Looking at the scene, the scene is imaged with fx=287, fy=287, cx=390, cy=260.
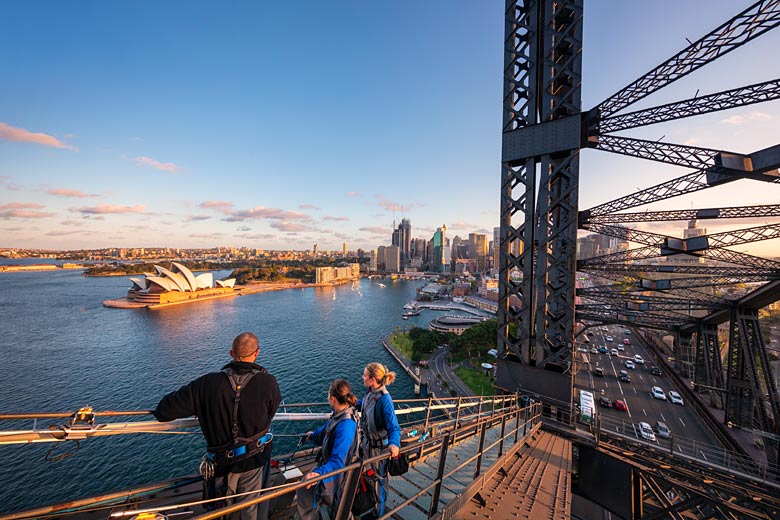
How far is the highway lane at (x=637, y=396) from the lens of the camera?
15.3 meters

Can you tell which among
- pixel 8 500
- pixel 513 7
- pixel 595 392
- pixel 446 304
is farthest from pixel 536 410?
pixel 446 304

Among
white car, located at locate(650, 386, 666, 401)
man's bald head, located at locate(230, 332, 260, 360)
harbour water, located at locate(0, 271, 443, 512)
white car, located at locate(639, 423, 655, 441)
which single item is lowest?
harbour water, located at locate(0, 271, 443, 512)

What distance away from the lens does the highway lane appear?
1533cm

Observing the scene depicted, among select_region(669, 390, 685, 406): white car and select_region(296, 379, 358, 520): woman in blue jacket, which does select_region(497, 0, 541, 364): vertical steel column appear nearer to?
select_region(296, 379, 358, 520): woman in blue jacket

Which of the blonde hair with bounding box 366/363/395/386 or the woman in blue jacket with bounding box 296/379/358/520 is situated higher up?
the blonde hair with bounding box 366/363/395/386

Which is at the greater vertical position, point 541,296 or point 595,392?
point 541,296

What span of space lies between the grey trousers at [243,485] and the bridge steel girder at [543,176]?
6.66 metres

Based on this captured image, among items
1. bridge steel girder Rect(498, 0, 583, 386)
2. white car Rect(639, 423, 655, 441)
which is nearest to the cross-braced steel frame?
bridge steel girder Rect(498, 0, 583, 386)

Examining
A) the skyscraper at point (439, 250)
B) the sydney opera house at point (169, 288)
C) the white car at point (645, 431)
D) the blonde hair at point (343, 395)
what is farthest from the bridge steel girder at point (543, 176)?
the skyscraper at point (439, 250)

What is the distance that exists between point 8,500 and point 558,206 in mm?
23954

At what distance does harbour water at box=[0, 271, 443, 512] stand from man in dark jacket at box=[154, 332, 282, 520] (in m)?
17.2

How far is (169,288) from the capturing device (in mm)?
56031

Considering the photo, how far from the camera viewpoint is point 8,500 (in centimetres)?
1216

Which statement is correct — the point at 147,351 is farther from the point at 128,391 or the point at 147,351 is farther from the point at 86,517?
the point at 86,517
